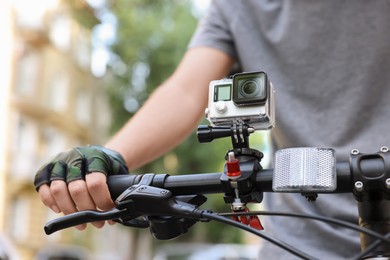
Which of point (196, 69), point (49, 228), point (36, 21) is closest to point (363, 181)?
point (49, 228)

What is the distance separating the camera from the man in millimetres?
1822

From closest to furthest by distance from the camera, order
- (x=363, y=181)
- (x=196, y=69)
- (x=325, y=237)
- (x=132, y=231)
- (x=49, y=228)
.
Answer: (x=363, y=181)
(x=49, y=228)
(x=325, y=237)
(x=196, y=69)
(x=132, y=231)

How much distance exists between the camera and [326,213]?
5.97 ft

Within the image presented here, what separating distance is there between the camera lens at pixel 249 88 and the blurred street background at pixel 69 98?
14437mm

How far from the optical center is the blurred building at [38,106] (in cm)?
2283

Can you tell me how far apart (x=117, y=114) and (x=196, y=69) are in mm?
19066

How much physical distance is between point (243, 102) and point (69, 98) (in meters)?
28.5

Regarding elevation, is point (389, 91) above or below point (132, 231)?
above

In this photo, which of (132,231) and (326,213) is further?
(132,231)

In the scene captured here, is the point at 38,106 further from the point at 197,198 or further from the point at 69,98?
the point at 197,198

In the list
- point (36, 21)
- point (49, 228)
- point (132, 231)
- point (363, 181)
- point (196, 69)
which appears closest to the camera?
point (363, 181)

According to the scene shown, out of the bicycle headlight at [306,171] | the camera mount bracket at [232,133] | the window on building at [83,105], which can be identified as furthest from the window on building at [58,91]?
the bicycle headlight at [306,171]

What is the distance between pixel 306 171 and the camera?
1.08m

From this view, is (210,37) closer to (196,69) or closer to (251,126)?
(196,69)
